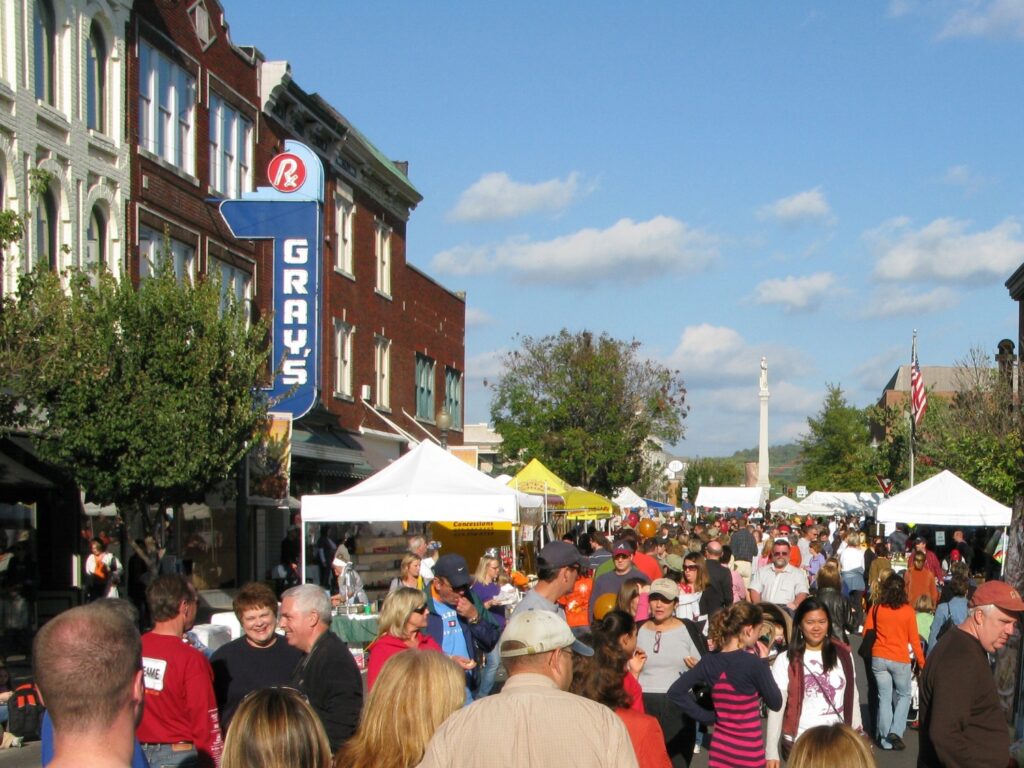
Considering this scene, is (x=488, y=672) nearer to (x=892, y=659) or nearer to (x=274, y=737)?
(x=892, y=659)

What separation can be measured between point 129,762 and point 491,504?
549 inches

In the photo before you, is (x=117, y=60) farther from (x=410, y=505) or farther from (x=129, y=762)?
(x=129, y=762)

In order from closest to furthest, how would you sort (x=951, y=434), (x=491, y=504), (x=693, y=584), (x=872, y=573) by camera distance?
(x=693, y=584)
(x=491, y=504)
(x=872, y=573)
(x=951, y=434)

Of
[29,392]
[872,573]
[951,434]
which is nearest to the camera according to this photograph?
[29,392]

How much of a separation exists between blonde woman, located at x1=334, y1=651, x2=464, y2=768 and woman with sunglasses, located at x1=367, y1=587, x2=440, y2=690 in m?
2.08

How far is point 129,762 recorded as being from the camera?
3.31 metres

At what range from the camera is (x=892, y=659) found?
12211mm

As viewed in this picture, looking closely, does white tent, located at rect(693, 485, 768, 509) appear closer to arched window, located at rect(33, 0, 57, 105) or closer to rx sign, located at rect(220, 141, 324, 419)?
rx sign, located at rect(220, 141, 324, 419)

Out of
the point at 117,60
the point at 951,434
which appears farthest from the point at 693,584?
the point at 951,434

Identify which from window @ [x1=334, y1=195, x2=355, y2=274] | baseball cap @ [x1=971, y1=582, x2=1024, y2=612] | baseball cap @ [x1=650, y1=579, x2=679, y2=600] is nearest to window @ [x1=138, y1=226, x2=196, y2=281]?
window @ [x1=334, y1=195, x2=355, y2=274]

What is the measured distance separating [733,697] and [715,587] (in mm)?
6407

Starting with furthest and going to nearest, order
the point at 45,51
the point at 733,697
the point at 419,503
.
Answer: the point at 45,51, the point at 419,503, the point at 733,697

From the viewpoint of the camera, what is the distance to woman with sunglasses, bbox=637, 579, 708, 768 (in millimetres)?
8289

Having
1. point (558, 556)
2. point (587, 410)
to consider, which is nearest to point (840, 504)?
point (587, 410)
